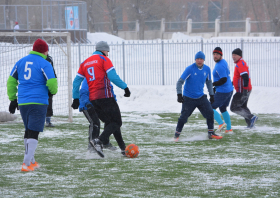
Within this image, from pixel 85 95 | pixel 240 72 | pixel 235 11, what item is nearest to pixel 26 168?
pixel 85 95

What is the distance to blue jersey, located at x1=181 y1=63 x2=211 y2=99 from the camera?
838 cm

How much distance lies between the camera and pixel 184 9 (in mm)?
52406

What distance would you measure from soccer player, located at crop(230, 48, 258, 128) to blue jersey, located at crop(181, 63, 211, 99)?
4.35ft

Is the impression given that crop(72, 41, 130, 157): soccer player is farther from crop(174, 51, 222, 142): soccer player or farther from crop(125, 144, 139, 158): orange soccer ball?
crop(174, 51, 222, 142): soccer player

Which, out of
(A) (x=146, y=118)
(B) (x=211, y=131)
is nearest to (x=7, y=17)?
(A) (x=146, y=118)

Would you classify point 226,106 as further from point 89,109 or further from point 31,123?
point 31,123

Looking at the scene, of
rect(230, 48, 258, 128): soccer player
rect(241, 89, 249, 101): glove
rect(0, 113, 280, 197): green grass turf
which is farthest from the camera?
rect(241, 89, 249, 101): glove

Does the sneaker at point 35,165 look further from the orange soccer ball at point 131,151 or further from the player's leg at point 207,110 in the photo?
the player's leg at point 207,110

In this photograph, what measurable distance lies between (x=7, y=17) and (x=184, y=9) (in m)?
27.1

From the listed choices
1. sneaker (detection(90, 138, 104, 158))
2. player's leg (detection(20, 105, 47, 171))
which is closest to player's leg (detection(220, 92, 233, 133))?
sneaker (detection(90, 138, 104, 158))

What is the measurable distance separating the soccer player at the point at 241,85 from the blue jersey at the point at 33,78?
15.8 feet

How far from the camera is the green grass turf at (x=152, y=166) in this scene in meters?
5.00

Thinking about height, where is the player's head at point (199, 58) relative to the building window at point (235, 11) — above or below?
below

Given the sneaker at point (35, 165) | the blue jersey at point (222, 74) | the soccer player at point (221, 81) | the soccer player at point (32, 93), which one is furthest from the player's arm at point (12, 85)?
the blue jersey at point (222, 74)
